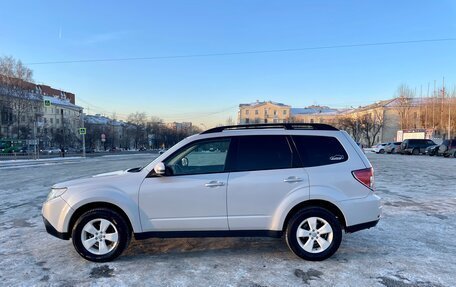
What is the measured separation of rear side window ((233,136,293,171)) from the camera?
15.1ft

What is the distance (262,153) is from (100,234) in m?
2.53

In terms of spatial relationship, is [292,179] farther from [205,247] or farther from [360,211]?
[205,247]

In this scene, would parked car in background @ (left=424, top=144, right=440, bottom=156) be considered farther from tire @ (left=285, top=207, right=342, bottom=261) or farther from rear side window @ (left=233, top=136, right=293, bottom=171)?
rear side window @ (left=233, top=136, right=293, bottom=171)

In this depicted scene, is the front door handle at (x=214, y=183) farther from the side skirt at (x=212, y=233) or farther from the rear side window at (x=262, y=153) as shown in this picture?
the side skirt at (x=212, y=233)

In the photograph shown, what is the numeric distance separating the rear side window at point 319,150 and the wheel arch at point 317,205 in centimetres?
52

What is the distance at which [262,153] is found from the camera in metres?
4.68

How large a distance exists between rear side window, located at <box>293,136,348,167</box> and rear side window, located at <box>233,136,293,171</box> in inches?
7.5

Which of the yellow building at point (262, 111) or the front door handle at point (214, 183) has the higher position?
the yellow building at point (262, 111)

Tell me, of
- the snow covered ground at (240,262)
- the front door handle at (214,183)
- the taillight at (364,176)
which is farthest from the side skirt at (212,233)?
the taillight at (364,176)

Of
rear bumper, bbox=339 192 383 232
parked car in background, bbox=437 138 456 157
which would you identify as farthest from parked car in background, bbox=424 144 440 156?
rear bumper, bbox=339 192 383 232

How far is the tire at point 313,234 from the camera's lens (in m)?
4.52

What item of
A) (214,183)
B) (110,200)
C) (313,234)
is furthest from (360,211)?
(110,200)

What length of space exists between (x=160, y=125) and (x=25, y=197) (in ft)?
385

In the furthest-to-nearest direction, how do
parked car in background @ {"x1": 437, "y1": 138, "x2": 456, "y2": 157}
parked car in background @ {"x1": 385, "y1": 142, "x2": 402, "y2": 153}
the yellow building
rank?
the yellow building, parked car in background @ {"x1": 385, "y1": 142, "x2": 402, "y2": 153}, parked car in background @ {"x1": 437, "y1": 138, "x2": 456, "y2": 157}
